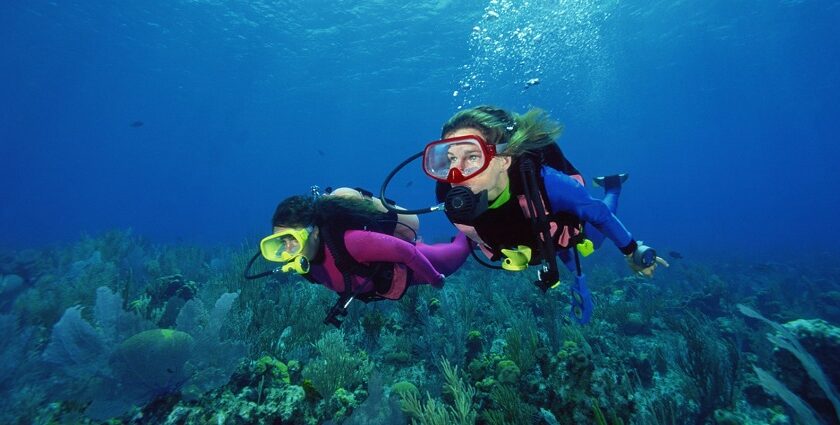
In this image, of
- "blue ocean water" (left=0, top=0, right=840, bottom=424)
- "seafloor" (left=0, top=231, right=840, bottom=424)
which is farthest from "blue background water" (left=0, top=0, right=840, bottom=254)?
"seafloor" (left=0, top=231, right=840, bottom=424)

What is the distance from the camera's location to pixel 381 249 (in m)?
3.96

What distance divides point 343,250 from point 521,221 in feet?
6.46

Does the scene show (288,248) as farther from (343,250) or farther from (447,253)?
(447,253)

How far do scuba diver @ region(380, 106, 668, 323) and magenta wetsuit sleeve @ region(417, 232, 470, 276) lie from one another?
1.62m

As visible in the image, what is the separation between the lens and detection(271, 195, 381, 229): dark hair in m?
3.75

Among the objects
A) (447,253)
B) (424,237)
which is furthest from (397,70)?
(447,253)

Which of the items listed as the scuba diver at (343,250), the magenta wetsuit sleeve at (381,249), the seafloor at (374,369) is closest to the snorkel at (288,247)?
the scuba diver at (343,250)

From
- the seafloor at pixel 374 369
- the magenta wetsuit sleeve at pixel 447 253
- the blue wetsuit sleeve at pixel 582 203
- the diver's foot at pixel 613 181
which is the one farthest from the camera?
the magenta wetsuit sleeve at pixel 447 253

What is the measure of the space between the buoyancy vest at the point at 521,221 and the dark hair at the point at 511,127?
0.12 m

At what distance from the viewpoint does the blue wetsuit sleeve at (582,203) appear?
2922 millimetres

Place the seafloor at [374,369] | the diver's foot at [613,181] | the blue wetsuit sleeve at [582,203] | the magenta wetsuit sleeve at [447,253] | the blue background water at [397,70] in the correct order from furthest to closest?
the blue background water at [397,70]
the magenta wetsuit sleeve at [447,253]
the diver's foot at [613,181]
the seafloor at [374,369]
the blue wetsuit sleeve at [582,203]

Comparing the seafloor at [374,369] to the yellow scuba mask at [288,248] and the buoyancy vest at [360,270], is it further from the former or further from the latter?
the yellow scuba mask at [288,248]

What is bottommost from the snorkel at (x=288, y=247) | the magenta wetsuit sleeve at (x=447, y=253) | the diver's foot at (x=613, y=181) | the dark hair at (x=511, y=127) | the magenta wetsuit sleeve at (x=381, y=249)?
the snorkel at (x=288, y=247)

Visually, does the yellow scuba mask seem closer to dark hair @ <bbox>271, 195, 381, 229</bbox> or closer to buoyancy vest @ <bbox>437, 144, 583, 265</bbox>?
dark hair @ <bbox>271, 195, 381, 229</bbox>
